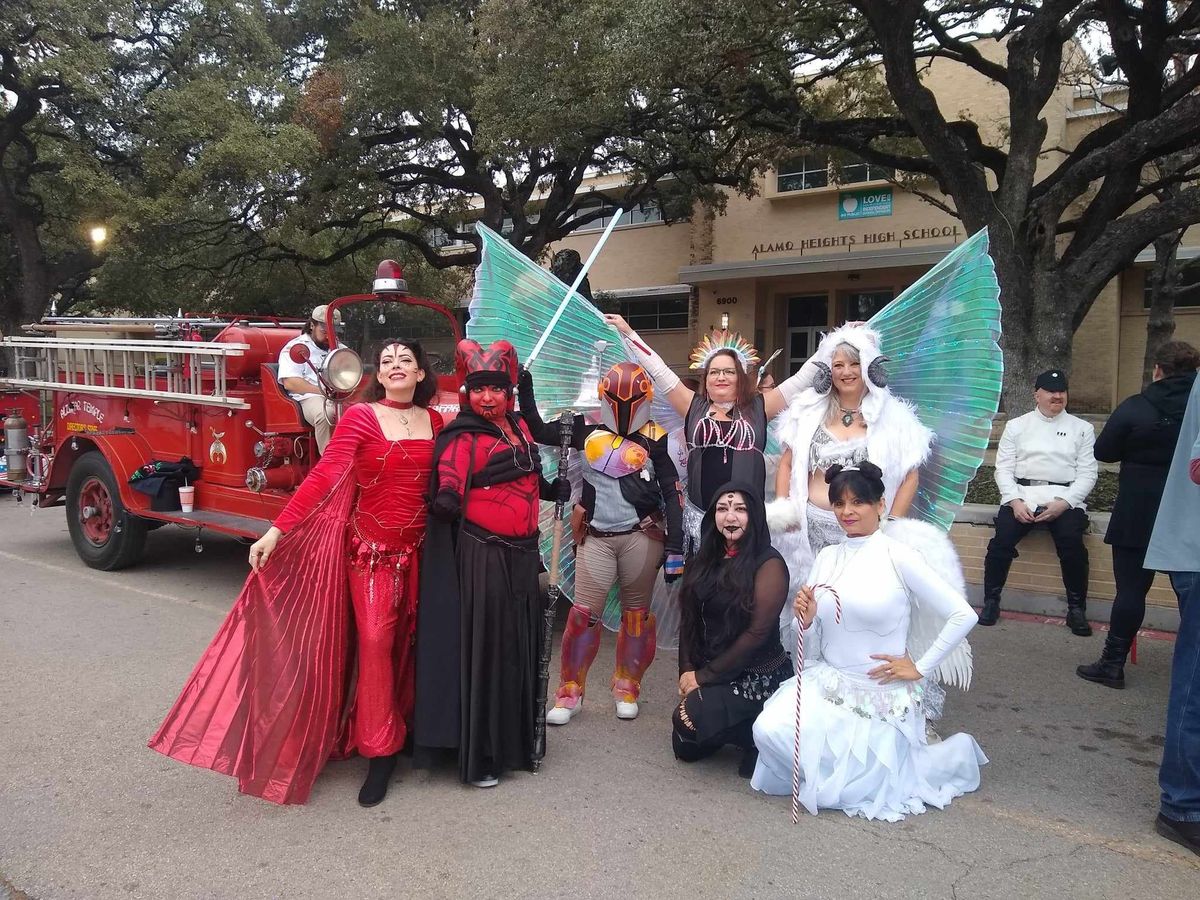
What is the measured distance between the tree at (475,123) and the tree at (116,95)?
0.98m

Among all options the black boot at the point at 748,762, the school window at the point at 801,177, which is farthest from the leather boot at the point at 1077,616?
the school window at the point at 801,177

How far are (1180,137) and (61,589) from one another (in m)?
11.7

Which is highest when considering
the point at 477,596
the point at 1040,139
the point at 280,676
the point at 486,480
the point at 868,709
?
the point at 1040,139

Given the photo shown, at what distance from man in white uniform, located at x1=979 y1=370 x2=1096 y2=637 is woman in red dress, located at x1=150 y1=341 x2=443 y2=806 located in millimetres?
3995

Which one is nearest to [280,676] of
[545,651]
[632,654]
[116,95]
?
[545,651]

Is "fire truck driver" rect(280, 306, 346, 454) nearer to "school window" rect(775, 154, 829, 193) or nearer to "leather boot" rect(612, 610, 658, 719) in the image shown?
"leather boot" rect(612, 610, 658, 719)

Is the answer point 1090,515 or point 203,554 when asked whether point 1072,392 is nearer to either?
point 1090,515

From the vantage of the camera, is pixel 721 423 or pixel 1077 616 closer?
pixel 721 423

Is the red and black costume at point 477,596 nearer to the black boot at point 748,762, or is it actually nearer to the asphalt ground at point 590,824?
the asphalt ground at point 590,824

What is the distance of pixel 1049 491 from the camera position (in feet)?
18.0

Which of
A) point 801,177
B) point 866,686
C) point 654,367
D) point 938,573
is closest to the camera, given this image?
point 866,686

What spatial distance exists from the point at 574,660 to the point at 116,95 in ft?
48.3

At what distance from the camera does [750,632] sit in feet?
10.8

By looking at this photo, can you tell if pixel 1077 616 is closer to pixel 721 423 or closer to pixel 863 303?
pixel 721 423
